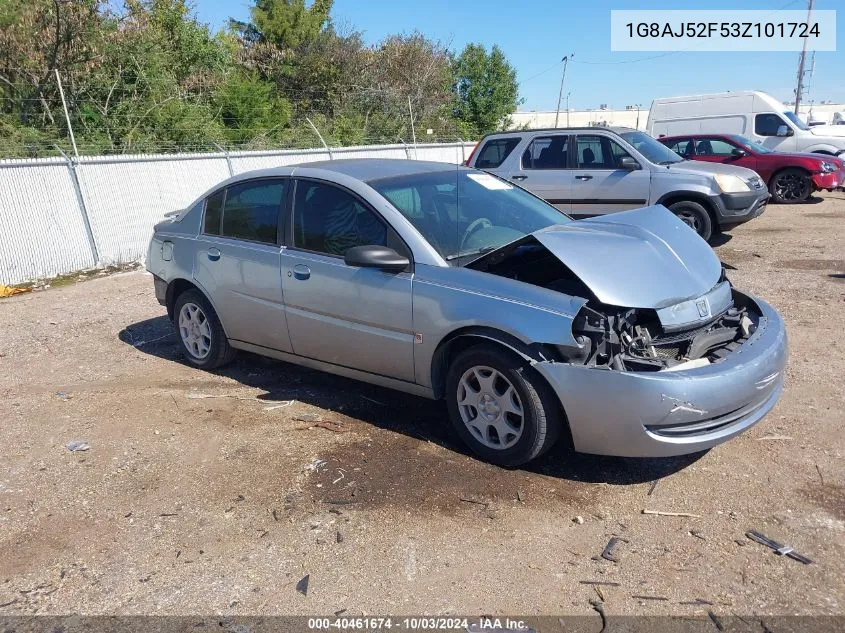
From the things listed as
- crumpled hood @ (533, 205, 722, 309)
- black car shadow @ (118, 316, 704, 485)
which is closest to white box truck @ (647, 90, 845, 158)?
crumpled hood @ (533, 205, 722, 309)

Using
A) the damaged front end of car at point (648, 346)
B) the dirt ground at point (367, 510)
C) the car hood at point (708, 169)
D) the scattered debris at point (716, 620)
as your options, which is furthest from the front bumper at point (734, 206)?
the scattered debris at point (716, 620)

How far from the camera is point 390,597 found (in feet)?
10.1

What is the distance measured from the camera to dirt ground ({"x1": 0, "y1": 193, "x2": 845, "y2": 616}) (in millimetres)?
3100

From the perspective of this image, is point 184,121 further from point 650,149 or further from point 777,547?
point 777,547

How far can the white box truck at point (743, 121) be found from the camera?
18.0 meters

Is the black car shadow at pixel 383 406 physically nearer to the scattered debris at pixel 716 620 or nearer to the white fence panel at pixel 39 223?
the scattered debris at pixel 716 620

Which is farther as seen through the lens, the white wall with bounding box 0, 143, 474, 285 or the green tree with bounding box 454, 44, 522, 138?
the green tree with bounding box 454, 44, 522, 138

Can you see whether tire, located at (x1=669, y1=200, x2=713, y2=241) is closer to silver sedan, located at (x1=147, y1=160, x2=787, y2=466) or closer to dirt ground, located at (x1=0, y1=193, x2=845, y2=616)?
dirt ground, located at (x1=0, y1=193, x2=845, y2=616)

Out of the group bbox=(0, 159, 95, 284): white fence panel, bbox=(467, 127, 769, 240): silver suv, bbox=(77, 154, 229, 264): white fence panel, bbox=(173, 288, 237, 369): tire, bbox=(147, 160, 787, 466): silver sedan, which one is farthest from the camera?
bbox=(77, 154, 229, 264): white fence panel

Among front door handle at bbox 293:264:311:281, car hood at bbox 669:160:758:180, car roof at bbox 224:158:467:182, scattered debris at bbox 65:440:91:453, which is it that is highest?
car roof at bbox 224:158:467:182

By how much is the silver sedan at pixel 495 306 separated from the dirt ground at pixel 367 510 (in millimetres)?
329

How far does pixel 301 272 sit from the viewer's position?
16.3ft

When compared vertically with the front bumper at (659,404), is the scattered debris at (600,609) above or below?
below

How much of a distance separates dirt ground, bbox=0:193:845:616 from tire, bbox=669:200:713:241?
4.69 meters
